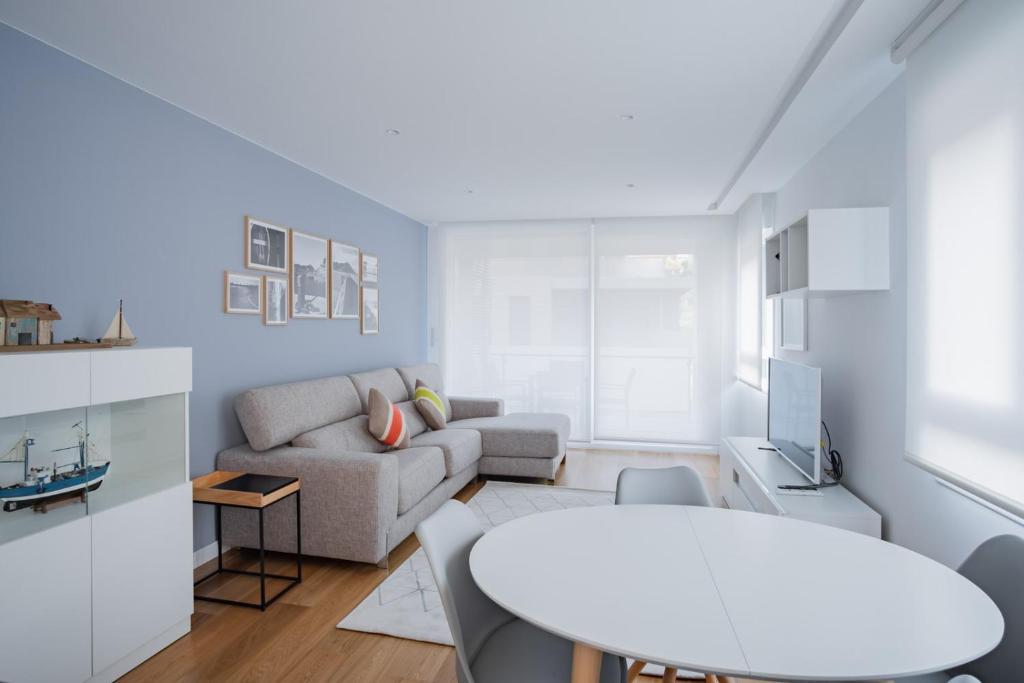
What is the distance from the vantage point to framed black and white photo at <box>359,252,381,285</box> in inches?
200

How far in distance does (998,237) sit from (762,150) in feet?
6.73

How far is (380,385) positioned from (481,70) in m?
2.81

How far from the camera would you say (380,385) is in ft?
15.4

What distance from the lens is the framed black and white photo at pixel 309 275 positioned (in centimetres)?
405

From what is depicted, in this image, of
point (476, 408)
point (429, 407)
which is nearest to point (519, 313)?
point (476, 408)

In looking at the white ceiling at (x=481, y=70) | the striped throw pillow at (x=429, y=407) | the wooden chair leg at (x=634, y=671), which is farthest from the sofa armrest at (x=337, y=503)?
the white ceiling at (x=481, y=70)

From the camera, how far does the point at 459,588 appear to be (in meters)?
1.60

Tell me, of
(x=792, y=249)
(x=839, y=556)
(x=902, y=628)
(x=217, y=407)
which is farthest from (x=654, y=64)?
(x=217, y=407)

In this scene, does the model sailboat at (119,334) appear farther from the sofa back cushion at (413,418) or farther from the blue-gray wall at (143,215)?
the sofa back cushion at (413,418)

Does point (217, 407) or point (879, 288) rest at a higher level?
point (879, 288)

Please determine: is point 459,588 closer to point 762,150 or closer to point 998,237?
point 998,237

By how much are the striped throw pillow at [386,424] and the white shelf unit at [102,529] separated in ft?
5.09

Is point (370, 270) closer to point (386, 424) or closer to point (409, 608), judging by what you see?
point (386, 424)

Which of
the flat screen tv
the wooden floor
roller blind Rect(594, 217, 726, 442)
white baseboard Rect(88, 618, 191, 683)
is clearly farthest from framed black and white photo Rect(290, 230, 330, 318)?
the flat screen tv
